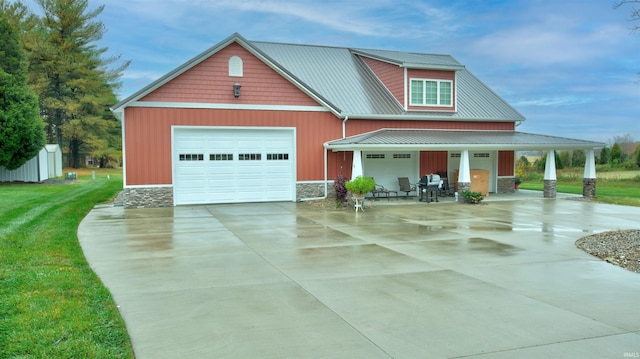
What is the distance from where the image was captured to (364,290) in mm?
6367

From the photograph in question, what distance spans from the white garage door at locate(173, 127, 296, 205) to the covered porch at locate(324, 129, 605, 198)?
202 cm

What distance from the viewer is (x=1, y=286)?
6094 mm

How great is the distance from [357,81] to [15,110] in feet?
57.4

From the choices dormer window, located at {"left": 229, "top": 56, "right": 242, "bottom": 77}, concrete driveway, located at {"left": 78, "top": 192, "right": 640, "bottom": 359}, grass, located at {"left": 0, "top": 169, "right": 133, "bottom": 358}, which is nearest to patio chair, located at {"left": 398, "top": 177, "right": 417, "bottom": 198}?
concrete driveway, located at {"left": 78, "top": 192, "right": 640, "bottom": 359}

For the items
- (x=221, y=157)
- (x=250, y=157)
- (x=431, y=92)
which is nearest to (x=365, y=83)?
(x=431, y=92)

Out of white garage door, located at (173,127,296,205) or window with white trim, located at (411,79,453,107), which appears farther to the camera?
window with white trim, located at (411,79,453,107)

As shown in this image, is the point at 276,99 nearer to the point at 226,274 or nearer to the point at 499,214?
the point at 499,214

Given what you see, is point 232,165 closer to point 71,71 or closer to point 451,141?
point 451,141

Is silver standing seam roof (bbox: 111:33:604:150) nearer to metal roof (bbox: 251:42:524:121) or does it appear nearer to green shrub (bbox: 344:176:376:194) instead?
metal roof (bbox: 251:42:524:121)

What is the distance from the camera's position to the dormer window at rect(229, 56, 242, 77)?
682 inches

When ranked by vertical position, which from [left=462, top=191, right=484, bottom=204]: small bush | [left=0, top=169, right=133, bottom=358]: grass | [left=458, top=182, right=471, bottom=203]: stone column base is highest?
[left=458, top=182, right=471, bottom=203]: stone column base

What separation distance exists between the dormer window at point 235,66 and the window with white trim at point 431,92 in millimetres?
7799

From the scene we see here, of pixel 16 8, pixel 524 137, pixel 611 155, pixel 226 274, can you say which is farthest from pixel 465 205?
pixel 16 8

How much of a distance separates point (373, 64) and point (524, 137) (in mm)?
7792
